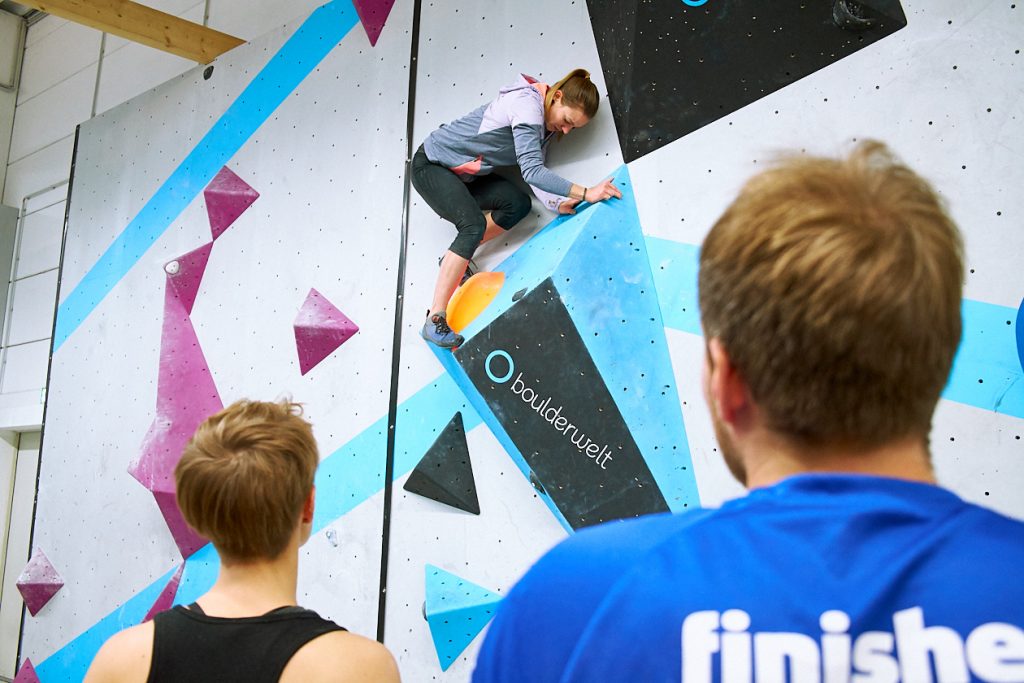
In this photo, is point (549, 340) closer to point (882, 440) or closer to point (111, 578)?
point (882, 440)

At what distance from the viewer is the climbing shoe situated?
2.53 m

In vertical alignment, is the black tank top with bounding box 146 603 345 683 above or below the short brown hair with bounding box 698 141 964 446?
below

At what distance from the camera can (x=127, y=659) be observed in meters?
1.08

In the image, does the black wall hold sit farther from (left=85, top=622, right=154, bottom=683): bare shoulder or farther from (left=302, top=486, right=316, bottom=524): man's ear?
(left=85, top=622, right=154, bottom=683): bare shoulder

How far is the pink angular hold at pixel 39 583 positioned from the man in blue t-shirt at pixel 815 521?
412cm

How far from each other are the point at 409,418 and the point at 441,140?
0.86 meters

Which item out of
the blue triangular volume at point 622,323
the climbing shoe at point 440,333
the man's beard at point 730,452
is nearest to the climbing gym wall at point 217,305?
the climbing shoe at point 440,333

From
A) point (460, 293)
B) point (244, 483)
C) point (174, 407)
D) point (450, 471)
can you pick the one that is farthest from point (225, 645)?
point (174, 407)

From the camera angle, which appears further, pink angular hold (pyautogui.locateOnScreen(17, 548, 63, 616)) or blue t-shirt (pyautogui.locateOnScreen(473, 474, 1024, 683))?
pink angular hold (pyautogui.locateOnScreen(17, 548, 63, 616))

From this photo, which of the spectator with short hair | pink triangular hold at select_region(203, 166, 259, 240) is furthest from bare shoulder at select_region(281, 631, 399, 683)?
pink triangular hold at select_region(203, 166, 259, 240)

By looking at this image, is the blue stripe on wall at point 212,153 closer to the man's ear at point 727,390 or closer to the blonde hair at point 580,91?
the blonde hair at point 580,91

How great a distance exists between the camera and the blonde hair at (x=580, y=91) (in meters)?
2.41

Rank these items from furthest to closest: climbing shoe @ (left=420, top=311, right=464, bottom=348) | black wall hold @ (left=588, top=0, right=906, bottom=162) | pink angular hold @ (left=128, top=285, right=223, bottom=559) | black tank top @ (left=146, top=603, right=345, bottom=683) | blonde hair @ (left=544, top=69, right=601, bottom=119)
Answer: pink angular hold @ (left=128, top=285, right=223, bottom=559), climbing shoe @ (left=420, top=311, right=464, bottom=348), blonde hair @ (left=544, top=69, right=601, bottom=119), black wall hold @ (left=588, top=0, right=906, bottom=162), black tank top @ (left=146, top=603, right=345, bottom=683)

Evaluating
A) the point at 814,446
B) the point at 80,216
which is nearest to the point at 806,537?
the point at 814,446
